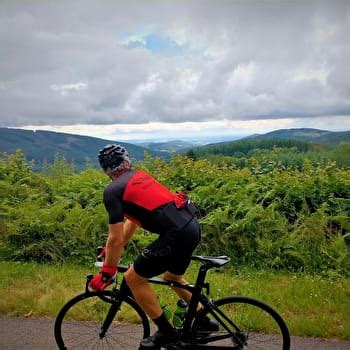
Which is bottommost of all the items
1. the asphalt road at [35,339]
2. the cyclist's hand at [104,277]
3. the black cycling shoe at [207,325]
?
the asphalt road at [35,339]

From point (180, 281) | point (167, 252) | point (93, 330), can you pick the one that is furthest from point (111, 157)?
point (93, 330)

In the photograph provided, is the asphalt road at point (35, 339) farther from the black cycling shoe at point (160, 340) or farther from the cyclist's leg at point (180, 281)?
the cyclist's leg at point (180, 281)

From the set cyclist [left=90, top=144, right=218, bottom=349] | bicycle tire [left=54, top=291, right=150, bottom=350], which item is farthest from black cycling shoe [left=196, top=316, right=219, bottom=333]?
bicycle tire [left=54, top=291, right=150, bottom=350]

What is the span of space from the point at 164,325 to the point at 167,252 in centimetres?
79

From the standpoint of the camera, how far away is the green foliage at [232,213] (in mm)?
7746

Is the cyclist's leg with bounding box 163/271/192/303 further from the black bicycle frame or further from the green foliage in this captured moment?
the green foliage

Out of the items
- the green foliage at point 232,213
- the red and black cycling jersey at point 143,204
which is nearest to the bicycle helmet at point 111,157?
the red and black cycling jersey at point 143,204

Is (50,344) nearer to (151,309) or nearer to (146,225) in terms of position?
(151,309)

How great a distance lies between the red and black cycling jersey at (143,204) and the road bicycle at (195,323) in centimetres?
49

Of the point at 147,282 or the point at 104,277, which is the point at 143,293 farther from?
the point at 104,277

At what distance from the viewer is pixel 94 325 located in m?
5.03

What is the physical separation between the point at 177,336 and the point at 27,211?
6.03 metres

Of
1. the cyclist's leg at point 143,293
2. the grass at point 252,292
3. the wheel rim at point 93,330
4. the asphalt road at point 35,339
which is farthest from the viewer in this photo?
the grass at point 252,292

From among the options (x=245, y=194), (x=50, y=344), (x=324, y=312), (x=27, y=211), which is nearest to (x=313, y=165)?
(x=245, y=194)
